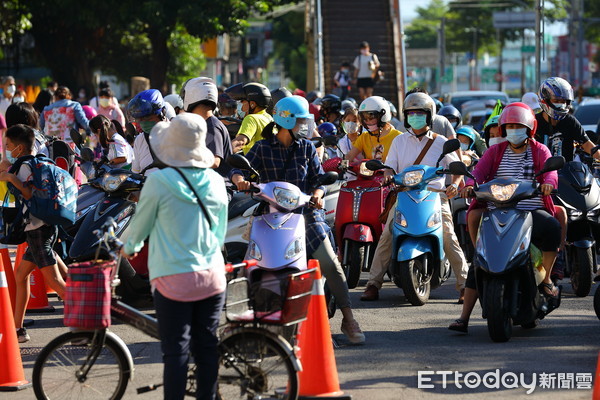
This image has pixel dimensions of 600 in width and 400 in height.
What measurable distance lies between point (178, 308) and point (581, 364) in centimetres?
313

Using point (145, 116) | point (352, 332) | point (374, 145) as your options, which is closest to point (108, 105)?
point (374, 145)

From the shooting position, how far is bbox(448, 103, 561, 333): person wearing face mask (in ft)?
29.7

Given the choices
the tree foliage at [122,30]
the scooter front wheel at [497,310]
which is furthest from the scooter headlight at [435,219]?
the tree foliage at [122,30]

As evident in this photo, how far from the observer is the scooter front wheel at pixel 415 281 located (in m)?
10.2

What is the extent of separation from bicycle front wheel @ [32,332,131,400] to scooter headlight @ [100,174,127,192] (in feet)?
12.1

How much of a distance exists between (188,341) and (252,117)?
5619 millimetres

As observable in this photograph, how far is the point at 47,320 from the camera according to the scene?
33.6ft

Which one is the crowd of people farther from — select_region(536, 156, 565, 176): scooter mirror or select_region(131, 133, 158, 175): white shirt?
select_region(536, 156, 565, 176): scooter mirror

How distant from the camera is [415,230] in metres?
10.2

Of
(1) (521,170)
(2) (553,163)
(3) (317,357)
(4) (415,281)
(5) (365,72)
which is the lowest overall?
(4) (415,281)

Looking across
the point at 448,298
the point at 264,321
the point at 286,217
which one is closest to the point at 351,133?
the point at 448,298

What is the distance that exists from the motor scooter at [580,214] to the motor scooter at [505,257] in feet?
6.52

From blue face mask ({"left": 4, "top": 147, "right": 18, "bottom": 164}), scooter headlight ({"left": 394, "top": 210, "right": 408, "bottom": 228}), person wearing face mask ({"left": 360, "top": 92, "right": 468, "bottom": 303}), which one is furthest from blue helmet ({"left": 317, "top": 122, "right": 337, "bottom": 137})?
blue face mask ({"left": 4, "top": 147, "right": 18, "bottom": 164})

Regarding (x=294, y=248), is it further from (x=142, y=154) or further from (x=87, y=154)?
(x=87, y=154)
